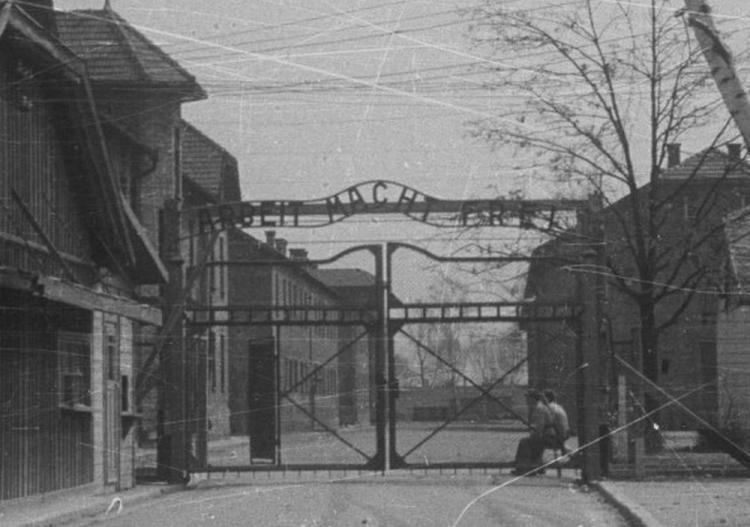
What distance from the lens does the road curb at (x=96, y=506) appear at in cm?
1859

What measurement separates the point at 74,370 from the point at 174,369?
2701 millimetres

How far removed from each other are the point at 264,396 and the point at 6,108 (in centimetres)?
933

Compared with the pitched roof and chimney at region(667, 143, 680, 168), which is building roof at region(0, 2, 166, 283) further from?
chimney at region(667, 143, 680, 168)

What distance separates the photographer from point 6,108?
20.4 m

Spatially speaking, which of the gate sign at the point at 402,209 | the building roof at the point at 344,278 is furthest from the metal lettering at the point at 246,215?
the building roof at the point at 344,278

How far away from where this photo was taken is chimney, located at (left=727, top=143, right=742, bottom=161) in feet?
102

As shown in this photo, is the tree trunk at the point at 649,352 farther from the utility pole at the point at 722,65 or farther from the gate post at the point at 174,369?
the utility pole at the point at 722,65

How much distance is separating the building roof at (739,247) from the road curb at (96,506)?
33.5 feet

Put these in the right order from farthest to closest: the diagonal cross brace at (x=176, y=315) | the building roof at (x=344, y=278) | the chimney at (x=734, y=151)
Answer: the building roof at (x=344, y=278)
the chimney at (x=734, y=151)
the diagonal cross brace at (x=176, y=315)

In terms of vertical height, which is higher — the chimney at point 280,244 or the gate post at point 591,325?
the chimney at point 280,244

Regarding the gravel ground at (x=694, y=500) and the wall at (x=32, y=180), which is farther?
the wall at (x=32, y=180)

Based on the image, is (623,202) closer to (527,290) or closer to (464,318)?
(527,290)

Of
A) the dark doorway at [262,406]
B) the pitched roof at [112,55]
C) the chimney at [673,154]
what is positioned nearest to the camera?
the dark doorway at [262,406]

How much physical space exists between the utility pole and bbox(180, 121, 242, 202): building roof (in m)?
26.5
